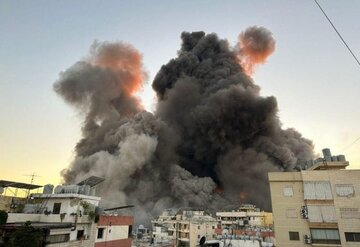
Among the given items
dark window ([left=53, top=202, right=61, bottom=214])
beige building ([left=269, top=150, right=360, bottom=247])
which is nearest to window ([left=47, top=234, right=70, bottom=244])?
dark window ([left=53, top=202, right=61, bottom=214])

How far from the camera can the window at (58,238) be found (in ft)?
62.1

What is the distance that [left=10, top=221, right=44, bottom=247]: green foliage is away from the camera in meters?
16.1

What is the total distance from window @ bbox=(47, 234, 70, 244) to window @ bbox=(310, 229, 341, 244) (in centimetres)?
1932

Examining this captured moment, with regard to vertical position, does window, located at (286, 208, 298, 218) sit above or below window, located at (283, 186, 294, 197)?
below

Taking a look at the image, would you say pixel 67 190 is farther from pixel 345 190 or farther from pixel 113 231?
pixel 345 190

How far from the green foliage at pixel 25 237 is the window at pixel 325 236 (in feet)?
67.0

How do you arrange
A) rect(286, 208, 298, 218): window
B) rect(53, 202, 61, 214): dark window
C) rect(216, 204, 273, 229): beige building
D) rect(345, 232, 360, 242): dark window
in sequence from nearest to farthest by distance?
rect(345, 232, 360, 242): dark window
rect(53, 202, 61, 214): dark window
rect(286, 208, 298, 218): window
rect(216, 204, 273, 229): beige building

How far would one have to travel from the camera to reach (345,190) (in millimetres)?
22703

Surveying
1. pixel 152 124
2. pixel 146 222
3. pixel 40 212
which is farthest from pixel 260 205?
pixel 40 212

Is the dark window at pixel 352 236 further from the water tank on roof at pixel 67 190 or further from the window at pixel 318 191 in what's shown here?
the water tank on roof at pixel 67 190

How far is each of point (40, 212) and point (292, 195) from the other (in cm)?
2158

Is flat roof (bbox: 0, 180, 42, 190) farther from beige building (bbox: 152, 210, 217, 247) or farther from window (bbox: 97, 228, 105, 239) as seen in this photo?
beige building (bbox: 152, 210, 217, 247)

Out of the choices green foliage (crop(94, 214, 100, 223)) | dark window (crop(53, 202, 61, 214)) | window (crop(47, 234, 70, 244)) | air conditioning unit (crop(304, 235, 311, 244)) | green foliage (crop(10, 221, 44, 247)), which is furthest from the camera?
green foliage (crop(94, 214, 100, 223))

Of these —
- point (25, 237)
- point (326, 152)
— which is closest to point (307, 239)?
point (326, 152)
